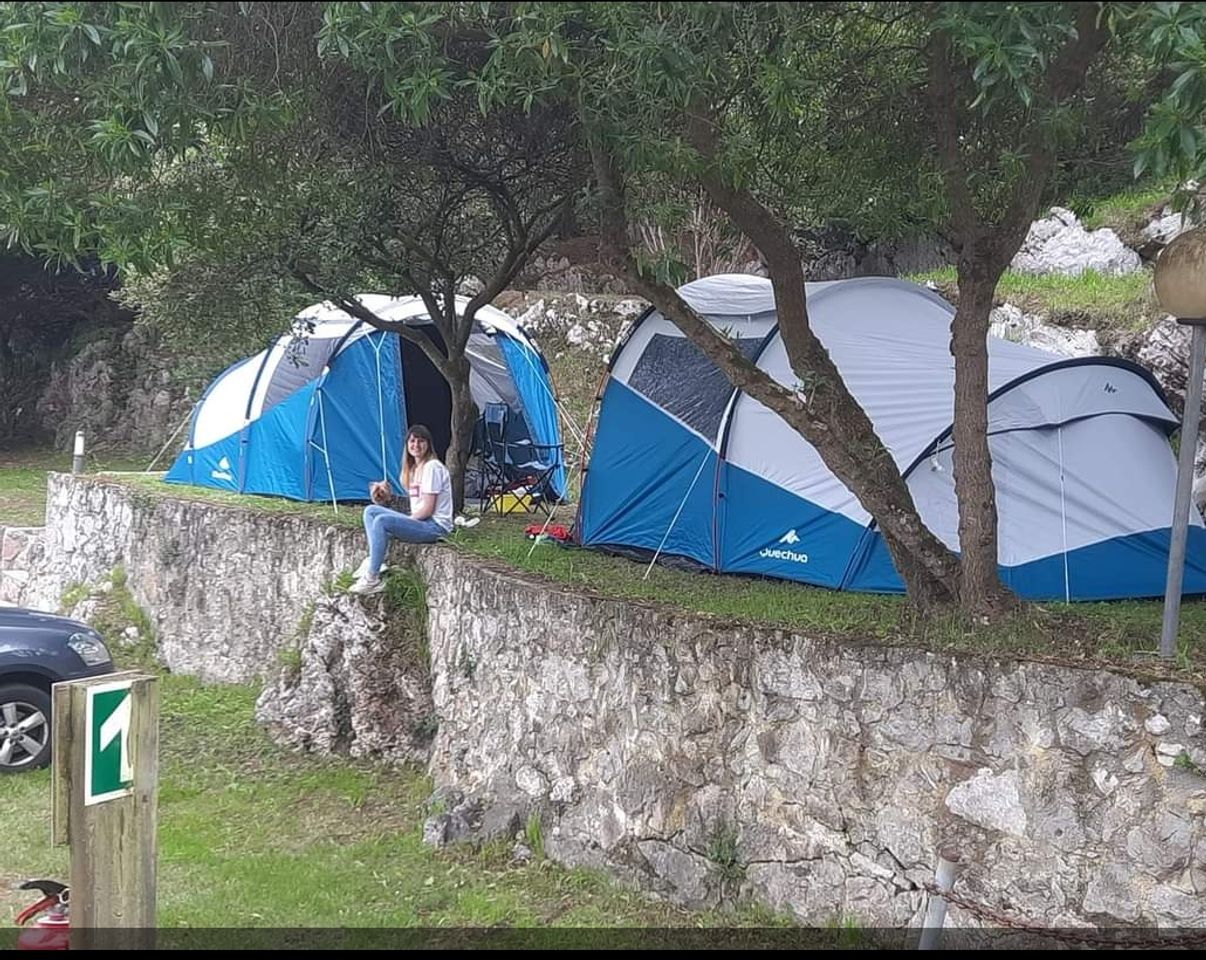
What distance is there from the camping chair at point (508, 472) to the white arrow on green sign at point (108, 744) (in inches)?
283

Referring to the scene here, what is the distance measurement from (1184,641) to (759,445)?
2927 mm

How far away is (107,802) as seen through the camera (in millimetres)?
3691

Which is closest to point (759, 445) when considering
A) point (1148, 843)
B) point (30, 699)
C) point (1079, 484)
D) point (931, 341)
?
point (931, 341)

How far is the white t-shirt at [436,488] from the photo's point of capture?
8.72 m

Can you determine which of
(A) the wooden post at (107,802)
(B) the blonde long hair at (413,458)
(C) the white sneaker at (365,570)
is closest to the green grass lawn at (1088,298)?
(B) the blonde long hair at (413,458)

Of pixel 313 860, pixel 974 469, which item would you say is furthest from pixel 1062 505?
pixel 313 860

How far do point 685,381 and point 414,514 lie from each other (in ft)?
7.25

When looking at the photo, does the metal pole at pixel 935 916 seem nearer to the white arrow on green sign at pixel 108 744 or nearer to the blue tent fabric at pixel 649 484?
the white arrow on green sign at pixel 108 744

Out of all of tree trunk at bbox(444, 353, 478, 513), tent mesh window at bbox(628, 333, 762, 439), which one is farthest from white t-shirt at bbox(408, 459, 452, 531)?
tent mesh window at bbox(628, 333, 762, 439)

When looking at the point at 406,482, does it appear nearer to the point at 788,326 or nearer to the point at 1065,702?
the point at 788,326

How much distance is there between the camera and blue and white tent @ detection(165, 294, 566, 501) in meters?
11.4

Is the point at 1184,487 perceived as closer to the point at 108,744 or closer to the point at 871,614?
the point at 871,614

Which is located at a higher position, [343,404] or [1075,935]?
[343,404]

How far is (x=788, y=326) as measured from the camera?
596cm
